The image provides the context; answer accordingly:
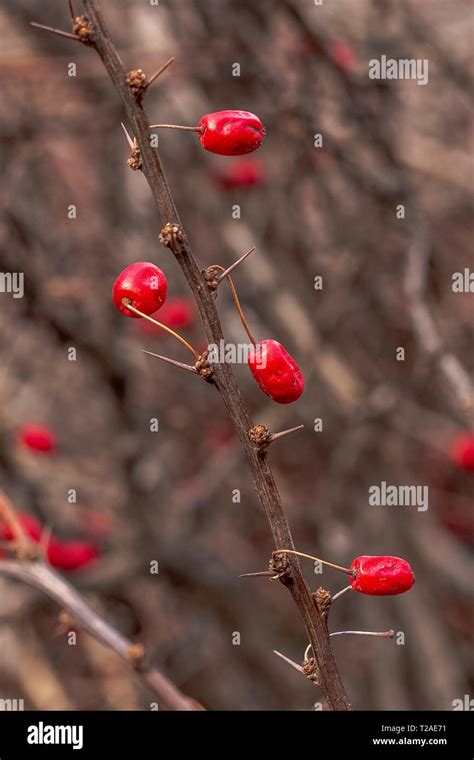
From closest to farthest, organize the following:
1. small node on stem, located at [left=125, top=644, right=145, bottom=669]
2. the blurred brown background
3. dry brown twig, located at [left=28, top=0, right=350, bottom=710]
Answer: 1. dry brown twig, located at [left=28, top=0, right=350, bottom=710]
2. small node on stem, located at [left=125, top=644, right=145, bottom=669]
3. the blurred brown background

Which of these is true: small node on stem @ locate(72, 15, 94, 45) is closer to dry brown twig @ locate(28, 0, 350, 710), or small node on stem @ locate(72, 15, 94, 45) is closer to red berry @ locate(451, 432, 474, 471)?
dry brown twig @ locate(28, 0, 350, 710)

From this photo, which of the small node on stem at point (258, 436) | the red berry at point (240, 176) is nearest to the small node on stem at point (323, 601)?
the small node on stem at point (258, 436)

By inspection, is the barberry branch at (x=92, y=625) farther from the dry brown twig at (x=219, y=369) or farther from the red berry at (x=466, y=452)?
the red berry at (x=466, y=452)

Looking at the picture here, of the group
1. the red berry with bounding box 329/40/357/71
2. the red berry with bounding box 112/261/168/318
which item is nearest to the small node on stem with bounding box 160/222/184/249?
the red berry with bounding box 112/261/168/318

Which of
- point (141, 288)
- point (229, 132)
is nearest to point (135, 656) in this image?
point (141, 288)
